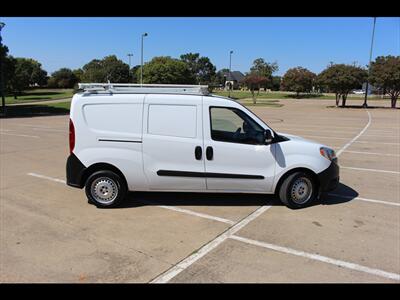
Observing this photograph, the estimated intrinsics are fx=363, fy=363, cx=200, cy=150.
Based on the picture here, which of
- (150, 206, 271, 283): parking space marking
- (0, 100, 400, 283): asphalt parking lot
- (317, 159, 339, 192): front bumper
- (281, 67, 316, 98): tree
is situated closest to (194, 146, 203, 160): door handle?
(0, 100, 400, 283): asphalt parking lot

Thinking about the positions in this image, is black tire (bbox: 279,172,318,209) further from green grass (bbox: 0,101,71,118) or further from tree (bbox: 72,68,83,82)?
tree (bbox: 72,68,83,82)

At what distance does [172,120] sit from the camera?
5797mm

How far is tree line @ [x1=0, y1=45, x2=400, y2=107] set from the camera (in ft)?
121

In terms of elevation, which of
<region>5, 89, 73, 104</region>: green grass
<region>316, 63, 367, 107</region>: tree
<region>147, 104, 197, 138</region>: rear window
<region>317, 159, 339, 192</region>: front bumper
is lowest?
<region>317, 159, 339, 192</region>: front bumper

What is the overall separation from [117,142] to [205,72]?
127778 mm

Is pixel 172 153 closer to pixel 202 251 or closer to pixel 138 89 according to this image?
pixel 138 89

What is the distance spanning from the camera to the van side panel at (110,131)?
19.1 feet

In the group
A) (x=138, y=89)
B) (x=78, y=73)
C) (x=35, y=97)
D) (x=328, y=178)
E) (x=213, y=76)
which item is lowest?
(x=328, y=178)

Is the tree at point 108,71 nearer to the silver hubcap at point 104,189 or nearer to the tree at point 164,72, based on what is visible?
the tree at point 164,72

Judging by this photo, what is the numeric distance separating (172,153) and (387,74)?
3642cm

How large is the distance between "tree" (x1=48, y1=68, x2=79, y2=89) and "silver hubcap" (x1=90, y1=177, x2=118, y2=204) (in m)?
95.6

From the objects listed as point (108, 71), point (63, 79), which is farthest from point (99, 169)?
point (63, 79)
